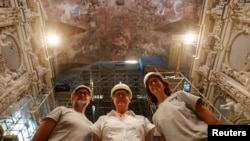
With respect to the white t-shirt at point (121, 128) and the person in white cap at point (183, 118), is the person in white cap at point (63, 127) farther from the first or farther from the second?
the person in white cap at point (183, 118)

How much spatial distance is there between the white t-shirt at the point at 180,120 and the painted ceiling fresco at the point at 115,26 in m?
9.09

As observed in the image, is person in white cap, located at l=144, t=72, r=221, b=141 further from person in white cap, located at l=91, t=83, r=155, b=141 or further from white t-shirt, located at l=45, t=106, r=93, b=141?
white t-shirt, located at l=45, t=106, r=93, b=141

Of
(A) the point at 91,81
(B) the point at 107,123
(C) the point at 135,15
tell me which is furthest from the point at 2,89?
(C) the point at 135,15

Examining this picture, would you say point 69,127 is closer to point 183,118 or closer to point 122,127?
point 122,127

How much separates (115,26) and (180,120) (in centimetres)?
1028

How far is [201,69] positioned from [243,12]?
148 inches

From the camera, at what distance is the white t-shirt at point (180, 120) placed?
10.5 ft

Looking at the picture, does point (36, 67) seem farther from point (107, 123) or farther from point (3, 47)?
point (107, 123)

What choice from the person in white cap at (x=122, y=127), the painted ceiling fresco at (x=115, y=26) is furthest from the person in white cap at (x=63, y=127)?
the painted ceiling fresco at (x=115, y=26)

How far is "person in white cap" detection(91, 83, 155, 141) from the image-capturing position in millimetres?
3515

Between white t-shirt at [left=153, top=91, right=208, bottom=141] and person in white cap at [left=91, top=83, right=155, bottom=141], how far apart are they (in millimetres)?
263

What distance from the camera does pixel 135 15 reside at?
12695mm

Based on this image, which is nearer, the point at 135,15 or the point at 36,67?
the point at 36,67

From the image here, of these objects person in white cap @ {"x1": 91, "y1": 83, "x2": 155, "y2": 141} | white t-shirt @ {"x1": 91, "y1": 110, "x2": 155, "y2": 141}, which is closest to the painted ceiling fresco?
person in white cap @ {"x1": 91, "y1": 83, "x2": 155, "y2": 141}
